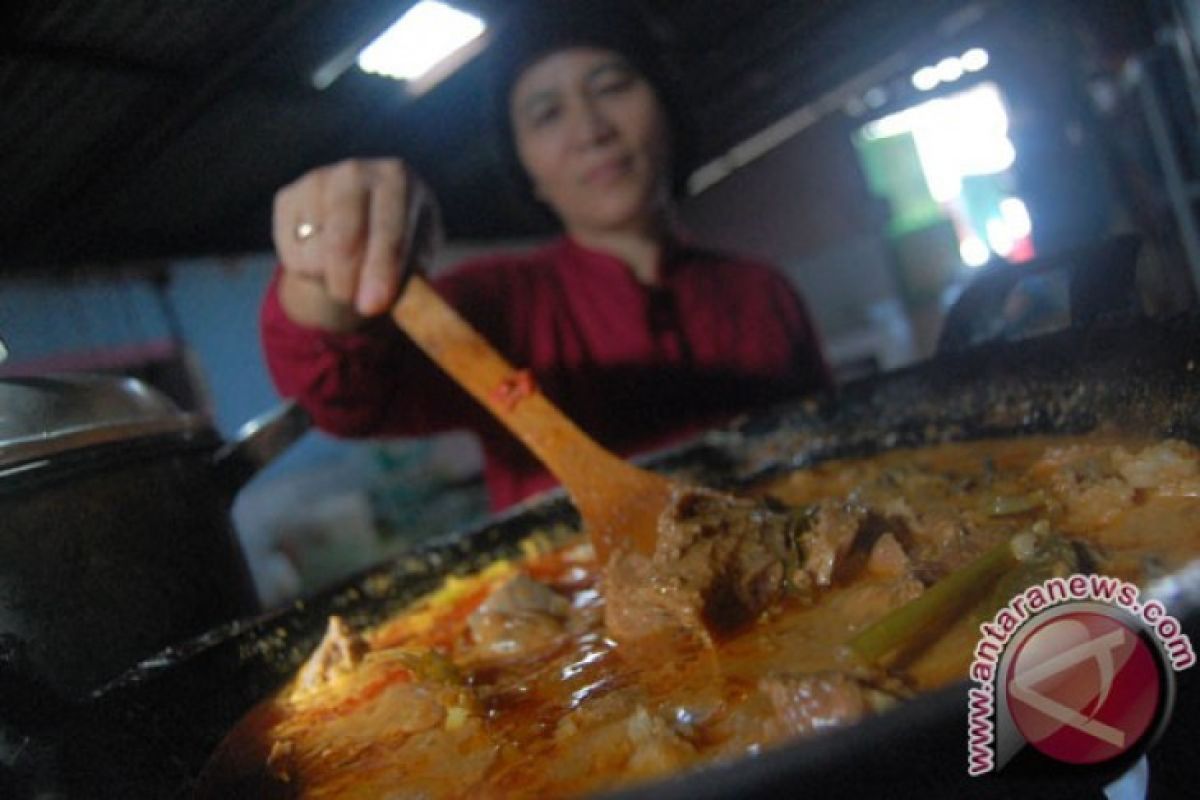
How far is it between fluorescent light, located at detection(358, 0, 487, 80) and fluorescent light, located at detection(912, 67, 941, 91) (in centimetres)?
255

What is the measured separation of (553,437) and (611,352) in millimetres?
1239

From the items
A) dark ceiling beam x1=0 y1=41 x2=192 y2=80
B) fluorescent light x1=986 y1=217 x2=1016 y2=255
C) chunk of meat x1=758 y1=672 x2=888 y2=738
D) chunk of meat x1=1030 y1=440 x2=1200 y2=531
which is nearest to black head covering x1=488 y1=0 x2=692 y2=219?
dark ceiling beam x1=0 y1=41 x2=192 y2=80

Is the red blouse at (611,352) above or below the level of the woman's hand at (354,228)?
below

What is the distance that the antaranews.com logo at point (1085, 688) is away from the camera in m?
0.59

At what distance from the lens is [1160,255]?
3.66 m

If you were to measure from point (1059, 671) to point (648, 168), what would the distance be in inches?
91.6

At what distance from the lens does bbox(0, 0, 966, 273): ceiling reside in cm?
105

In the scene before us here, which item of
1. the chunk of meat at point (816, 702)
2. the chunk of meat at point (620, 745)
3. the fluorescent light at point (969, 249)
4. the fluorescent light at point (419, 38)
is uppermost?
the fluorescent light at point (419, 38)

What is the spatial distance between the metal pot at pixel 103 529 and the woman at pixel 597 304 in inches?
23.4

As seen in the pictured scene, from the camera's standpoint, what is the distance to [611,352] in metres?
2.79

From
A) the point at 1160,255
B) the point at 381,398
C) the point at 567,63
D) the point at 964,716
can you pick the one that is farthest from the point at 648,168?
the point at 1160,255

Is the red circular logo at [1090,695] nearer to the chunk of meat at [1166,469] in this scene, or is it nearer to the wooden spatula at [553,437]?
the chunk of meat at [1166,469]

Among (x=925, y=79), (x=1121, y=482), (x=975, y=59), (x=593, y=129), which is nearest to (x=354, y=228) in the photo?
(x=593, y=129)

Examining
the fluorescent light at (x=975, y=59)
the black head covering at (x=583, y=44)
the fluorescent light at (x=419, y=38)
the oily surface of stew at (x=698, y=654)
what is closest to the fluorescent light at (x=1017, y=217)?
the fluorescent light at (x=975, y=59)
